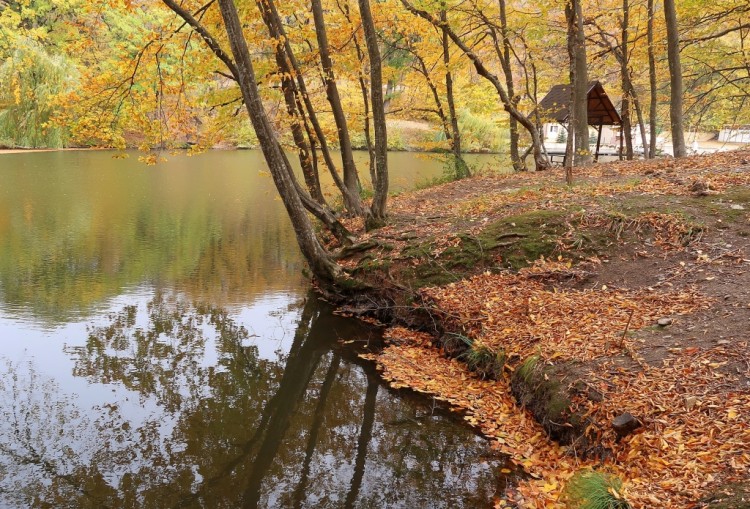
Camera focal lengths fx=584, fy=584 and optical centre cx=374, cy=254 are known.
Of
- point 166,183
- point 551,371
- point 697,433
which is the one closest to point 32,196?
point 166,183

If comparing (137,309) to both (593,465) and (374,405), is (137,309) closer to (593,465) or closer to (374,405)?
(374,405)

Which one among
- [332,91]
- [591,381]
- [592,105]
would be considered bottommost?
[591,381]

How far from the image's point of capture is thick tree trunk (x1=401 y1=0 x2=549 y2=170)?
1181cm

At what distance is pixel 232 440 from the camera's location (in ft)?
16.3

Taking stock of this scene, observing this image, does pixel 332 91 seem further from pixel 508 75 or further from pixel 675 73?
pixel 675 73

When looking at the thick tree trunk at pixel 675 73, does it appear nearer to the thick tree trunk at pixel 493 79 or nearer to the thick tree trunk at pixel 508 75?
the thick tree trunk at pixel 493 79

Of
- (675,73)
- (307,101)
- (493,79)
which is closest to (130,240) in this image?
(307,101)

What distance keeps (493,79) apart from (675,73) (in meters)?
3.61

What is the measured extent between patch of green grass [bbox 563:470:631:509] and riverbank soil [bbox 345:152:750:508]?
0.23 feet

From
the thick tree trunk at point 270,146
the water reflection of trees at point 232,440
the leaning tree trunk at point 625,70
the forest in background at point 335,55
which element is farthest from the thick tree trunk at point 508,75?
the water reflection of trees at point 232,440

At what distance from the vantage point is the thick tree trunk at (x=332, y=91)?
998cm

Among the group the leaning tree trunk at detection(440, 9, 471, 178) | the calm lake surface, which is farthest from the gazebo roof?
the calm lake surface

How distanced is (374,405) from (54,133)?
3013 centimetres

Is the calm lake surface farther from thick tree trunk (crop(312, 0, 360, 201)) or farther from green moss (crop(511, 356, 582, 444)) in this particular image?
thick tree trunk (crop(312, 0, 360, 201))
